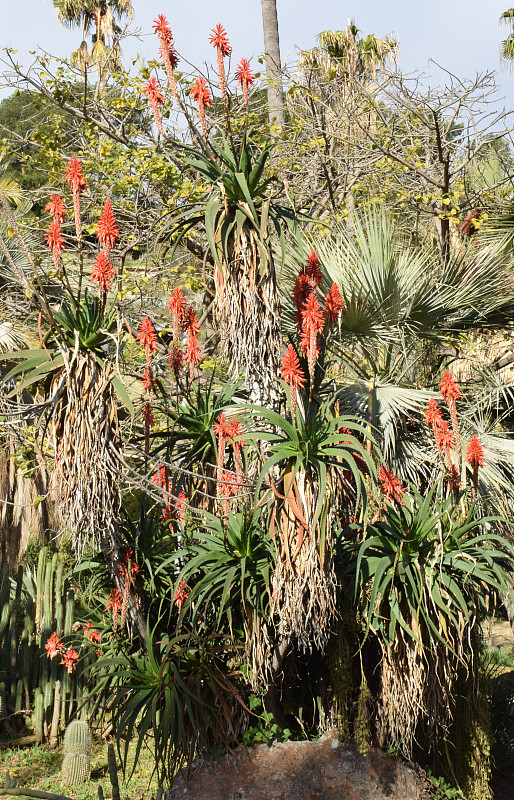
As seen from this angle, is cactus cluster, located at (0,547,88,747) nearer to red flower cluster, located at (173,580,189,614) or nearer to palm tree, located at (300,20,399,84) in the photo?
red flower cluster, located at (173,580,189,614)

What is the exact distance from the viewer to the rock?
4.84 metres

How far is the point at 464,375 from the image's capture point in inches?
362

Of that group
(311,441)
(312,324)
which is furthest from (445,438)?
(312,324)

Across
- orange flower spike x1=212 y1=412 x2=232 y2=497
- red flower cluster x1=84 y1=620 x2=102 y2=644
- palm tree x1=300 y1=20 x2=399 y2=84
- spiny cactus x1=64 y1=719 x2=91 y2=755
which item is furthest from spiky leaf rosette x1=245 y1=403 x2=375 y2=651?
palm tree x1=300 y1=20 x2=399 y2=84

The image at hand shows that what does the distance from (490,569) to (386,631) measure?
0.75 m

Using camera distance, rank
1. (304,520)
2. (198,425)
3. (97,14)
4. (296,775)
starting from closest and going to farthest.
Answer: (304,520), (296,775), (198,425), (97,14)

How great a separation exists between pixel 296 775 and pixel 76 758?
12.0 feet

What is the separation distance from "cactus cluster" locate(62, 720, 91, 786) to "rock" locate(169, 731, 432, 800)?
2964 millimetres

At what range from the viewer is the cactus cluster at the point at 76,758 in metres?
7.60

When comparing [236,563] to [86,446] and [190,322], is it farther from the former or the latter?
[190,322]

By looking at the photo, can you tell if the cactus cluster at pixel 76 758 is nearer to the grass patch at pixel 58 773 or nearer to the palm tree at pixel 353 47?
the grass patch at pixel 58 773

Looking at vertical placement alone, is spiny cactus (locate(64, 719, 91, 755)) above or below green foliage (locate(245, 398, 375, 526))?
below

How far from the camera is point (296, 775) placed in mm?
4871

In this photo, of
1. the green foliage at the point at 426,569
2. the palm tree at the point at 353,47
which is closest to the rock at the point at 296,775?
the green foliage at the point at 426,569
